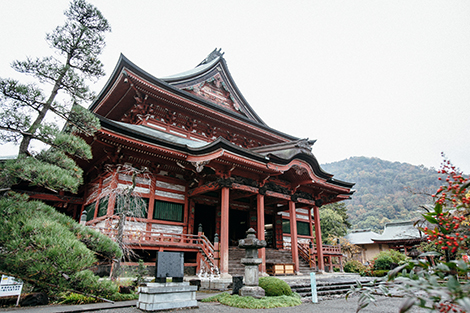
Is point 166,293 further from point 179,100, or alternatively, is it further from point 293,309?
point 179,100

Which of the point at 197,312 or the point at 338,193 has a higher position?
the point at 338,193

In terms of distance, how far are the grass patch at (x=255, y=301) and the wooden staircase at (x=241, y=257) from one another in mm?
4052

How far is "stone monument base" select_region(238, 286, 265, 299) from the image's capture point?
26.0 feet

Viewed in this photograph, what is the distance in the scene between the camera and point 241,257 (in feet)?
43.8

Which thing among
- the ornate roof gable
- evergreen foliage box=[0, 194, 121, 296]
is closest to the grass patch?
evergreen foliage box=[0, 194, 121, 296]

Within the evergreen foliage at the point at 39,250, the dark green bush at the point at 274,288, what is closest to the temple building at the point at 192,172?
the dark green bush at the point at 274,288

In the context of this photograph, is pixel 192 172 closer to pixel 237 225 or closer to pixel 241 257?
pixel 241 257

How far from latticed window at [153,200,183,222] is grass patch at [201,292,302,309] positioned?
5.07 metres

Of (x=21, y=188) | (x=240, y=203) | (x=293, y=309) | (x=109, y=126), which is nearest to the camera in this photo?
(x=293, y=309)

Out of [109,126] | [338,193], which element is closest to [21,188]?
[109,126]

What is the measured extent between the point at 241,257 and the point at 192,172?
4793 mm

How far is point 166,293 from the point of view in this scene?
6520mm

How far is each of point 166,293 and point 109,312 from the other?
1246 mm

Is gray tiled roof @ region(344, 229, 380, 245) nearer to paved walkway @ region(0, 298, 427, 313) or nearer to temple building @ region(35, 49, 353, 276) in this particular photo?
temple building @ region(35, 49, 353, 276)
